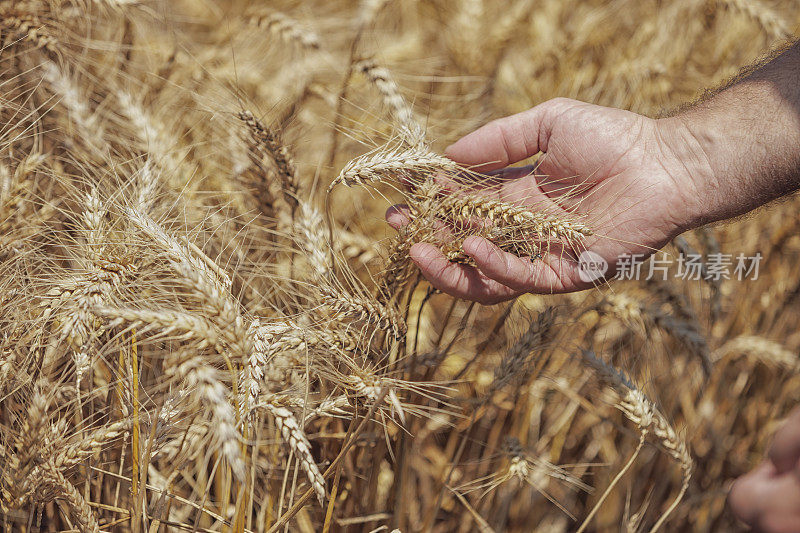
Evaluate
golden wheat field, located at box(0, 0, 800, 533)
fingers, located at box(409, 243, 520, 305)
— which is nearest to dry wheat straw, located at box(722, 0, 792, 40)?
golden wheat field, located at box(0, 0, 800, 533)

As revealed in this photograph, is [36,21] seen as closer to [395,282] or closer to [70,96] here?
[70,96]

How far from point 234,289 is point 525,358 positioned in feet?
2.69

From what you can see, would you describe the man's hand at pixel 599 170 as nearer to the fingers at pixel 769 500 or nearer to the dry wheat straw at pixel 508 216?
the dry wheat straw at pixel 508 216

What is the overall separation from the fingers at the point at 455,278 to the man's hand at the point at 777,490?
0.68m

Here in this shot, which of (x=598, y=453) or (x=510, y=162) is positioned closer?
(x=510, y=162)

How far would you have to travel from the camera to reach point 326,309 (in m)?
1.32

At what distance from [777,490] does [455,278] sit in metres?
0.76

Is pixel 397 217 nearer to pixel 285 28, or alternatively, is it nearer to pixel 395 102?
pixel 395 102

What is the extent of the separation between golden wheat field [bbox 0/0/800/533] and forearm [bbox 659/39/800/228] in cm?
20

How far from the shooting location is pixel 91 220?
4.17ft

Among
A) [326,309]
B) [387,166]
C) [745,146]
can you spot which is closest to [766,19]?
[745,146]

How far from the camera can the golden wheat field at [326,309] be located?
46.4 inches

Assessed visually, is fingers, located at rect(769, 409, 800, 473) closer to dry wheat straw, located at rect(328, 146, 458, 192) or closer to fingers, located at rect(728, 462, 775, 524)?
fingers, located at rect(728, 462, 775, 524)

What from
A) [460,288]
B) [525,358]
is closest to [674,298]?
[525,358]
